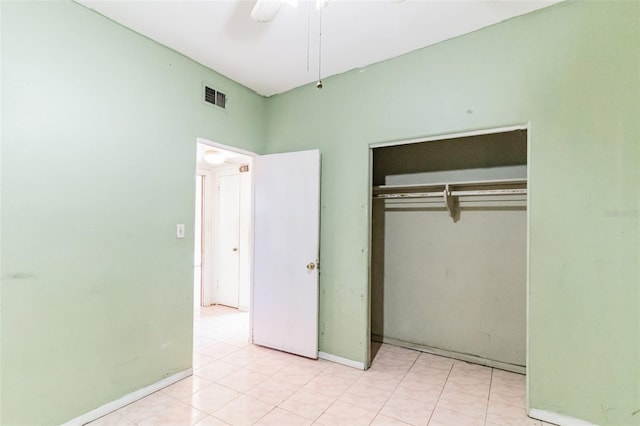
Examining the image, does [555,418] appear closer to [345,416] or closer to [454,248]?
[345,416]

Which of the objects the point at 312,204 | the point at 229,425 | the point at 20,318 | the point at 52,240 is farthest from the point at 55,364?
the point at 312,204

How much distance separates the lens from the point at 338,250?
2920 mm

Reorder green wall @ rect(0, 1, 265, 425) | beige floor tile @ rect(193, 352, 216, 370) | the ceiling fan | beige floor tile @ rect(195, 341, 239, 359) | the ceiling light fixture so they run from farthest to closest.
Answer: the ceiling light fixture
beige floor tile @ rect(195, 341, 239, 359)
beige floor tile @ rect(193, 352, 216, 370)
green wall @ rect(0, 1, 265, 425)
the ceiling fan

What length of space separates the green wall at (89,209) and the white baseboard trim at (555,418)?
8.66ft

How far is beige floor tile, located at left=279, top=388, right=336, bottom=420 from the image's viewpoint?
2.10 meters

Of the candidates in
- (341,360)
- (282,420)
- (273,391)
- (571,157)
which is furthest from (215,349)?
(571,157)

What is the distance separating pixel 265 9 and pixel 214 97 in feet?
4.89

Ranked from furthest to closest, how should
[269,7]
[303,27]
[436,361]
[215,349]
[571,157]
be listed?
[215,349] → [436,361] → [303,27] → [571,157] → [269,7]

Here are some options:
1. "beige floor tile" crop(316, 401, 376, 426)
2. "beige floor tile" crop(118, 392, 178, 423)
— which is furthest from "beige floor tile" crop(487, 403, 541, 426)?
"beige floor tile" crop(118, 392, 178, 423)

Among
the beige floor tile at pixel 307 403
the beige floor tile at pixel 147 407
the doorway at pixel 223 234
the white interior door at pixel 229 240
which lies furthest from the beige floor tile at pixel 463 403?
the white interior door at pixel 229 240

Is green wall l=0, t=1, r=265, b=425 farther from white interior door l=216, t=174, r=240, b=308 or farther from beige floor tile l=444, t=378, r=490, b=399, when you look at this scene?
beige floor tile l=444, t=378, r=490, b=399

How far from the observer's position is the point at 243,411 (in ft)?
6.95

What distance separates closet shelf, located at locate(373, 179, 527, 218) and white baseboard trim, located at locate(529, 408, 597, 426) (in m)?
1.65

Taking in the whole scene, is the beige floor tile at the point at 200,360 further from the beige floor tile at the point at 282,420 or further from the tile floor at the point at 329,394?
the beige floor tile at the point at 282,420
